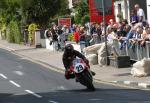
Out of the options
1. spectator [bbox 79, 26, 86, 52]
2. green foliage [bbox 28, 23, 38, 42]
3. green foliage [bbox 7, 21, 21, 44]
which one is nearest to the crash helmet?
spectator [bbox 79, 26, 86, 52]

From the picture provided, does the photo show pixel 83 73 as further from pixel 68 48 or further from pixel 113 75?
pixel 113 75

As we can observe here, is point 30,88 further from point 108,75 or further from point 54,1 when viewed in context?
point 54,1

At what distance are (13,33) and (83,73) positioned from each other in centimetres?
3735

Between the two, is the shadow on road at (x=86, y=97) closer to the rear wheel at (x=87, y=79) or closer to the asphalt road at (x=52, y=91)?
the asphalt road at (x=52, y=91)

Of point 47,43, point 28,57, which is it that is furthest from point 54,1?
point 28,57

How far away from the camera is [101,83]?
2172 centimetres

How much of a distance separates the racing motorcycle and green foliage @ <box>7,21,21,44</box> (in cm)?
3425

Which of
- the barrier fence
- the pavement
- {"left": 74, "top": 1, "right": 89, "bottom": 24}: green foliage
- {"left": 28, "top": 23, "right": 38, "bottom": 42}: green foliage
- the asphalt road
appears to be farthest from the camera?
{"left": 74, "top": 1, "right": 89, "bottom": 24}: green foliage

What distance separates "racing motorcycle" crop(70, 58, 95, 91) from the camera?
760 inches

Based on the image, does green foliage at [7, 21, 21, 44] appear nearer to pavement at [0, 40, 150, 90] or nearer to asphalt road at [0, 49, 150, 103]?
pavement at [0, 40, 150, 90]

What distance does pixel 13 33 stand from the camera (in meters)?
56.2

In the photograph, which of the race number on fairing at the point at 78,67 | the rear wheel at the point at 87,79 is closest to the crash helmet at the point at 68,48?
the race number on fairing at the point at 78,67

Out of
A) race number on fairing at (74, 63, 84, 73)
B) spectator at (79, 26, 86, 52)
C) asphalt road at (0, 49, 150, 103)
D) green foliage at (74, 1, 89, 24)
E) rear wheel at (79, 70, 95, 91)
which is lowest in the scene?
asphalt road at (0, 49, 150, 103)

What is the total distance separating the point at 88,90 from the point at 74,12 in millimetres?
56710
